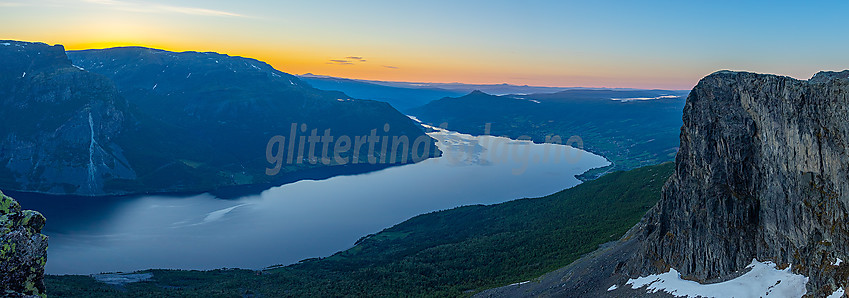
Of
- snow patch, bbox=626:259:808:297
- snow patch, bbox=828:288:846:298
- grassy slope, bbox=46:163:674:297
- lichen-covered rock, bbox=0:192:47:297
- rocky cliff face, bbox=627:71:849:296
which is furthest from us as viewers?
grassy slope, bbox=46:163:674:297

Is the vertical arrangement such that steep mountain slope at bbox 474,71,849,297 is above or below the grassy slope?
above

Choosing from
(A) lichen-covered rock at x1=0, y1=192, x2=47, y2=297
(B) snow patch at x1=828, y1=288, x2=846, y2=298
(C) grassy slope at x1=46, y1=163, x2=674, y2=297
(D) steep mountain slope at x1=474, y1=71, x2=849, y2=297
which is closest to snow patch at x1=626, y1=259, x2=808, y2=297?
(D) steep mountain slope at x1=474, y1=71, x2=849, y2=297

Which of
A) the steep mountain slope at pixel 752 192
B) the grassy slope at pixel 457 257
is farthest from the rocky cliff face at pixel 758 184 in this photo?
the grassy slope at pixel 457 257

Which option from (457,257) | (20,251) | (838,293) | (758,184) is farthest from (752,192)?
(457,257)

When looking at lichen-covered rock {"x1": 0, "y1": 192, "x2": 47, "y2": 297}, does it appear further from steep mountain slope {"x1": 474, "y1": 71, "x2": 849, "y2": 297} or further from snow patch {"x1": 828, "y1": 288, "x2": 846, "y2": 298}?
steep mountain slope {"x1": 474, "y1": 71, "x2": 849, "y2": 297}

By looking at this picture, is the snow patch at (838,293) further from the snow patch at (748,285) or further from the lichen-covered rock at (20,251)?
the lichen-covered rock at (20,251)
